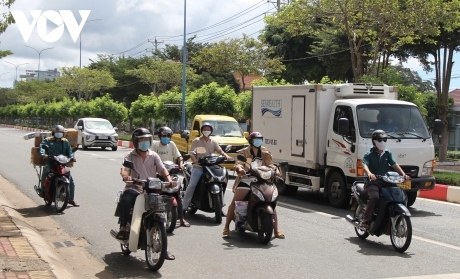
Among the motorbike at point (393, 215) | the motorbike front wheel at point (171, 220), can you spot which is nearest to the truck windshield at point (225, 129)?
the motorbike front wheel at point (171, 220)

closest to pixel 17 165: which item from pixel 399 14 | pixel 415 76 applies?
pixel 399 14

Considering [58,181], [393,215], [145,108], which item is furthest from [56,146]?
[145,108]

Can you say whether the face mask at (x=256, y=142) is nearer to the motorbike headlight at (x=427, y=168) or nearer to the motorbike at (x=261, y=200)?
the motorbike at (x=261, y=200)

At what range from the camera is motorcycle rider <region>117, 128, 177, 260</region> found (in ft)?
26.6

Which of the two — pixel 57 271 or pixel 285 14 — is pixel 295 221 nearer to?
pixel 57 271

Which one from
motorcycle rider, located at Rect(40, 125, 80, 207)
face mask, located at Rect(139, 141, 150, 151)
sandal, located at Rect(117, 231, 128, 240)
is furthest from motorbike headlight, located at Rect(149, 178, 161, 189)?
motorcycle rider, located at Rect(40, 125, 80, 207)

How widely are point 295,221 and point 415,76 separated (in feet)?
158

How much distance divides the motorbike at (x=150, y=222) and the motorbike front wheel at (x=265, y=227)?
1.97 meters

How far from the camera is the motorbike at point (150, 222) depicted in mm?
7559

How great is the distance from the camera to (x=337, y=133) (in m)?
14.0

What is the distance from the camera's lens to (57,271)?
741cm

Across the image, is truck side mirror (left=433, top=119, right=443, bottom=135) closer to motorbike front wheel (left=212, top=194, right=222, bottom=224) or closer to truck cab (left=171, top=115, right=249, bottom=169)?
motorbike front wheel (left=212, top=194, right=222, bottom=224)

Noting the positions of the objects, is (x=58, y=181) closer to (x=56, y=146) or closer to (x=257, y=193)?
(x=56, y=146)

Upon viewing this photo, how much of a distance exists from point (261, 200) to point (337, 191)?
4.99 meters
